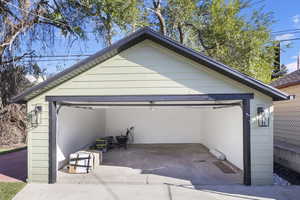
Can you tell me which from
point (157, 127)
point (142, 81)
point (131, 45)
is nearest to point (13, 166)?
point (142, 81)

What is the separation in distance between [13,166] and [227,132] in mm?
Result: 7137

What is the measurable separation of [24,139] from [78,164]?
6494 millimetres

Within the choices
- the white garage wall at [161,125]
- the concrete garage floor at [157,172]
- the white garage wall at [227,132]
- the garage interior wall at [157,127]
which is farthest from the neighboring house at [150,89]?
the white garage wall at [161,125]

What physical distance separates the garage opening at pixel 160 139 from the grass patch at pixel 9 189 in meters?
0.81

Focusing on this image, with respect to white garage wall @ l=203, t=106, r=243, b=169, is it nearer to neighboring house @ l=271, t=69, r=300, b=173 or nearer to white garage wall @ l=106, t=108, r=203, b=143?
white garage wall @ l=106, t=108, r=203, b=143

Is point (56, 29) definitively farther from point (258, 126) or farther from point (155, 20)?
point (258, 126)

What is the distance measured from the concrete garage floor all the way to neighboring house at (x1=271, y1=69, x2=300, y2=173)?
176cm

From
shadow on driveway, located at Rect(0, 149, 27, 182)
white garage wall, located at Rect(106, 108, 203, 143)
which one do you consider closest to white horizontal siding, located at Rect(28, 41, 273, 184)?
shadow on driveway, located at Rect(0, 149, 27, 182)

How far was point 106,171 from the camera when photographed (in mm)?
5516

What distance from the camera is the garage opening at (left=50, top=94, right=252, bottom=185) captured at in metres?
5.02

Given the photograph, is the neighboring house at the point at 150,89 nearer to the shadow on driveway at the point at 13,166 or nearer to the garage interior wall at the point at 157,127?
the shadow on driveway at the point at 13,166

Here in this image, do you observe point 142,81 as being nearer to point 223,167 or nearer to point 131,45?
point 131,45

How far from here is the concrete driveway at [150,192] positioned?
3.85 metres

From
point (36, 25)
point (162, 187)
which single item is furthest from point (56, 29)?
point (162, 187)
